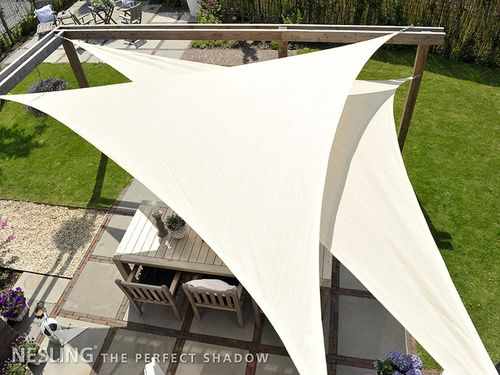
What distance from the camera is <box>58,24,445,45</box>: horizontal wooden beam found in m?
5.40

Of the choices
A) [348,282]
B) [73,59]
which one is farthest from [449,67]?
[73,59]

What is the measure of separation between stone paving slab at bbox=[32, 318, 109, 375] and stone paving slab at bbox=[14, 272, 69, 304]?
0.58 metres

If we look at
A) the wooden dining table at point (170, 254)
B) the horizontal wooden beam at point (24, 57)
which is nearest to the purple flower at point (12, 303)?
the wooden dining table at point (170, 254)

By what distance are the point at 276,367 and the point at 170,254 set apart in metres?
2.05

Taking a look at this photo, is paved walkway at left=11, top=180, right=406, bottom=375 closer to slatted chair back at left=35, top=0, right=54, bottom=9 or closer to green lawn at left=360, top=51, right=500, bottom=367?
green lawn at left=360, top=51, right=500, bottom=367

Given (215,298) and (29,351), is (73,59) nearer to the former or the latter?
(29,351)

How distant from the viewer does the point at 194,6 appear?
12406mm

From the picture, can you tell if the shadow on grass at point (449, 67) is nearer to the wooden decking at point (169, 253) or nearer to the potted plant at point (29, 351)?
the wooden decking at point (169, 253)

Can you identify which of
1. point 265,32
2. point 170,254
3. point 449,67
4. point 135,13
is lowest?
point 170,254

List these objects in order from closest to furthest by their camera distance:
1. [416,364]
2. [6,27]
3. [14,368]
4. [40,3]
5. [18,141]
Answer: [416,364], [14,368], [18,141], [6,27], [40,3]

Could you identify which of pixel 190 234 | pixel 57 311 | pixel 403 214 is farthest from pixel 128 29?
pixel 403 214

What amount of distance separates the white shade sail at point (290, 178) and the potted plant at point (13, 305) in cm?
284

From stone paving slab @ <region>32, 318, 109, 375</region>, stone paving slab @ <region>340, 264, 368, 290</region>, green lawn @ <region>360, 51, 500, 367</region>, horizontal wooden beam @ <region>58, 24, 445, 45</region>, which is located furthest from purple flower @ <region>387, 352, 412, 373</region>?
horizontal wooden beam @ <region>58, 24, 445, 45</region>

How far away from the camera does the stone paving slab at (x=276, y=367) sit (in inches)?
193
